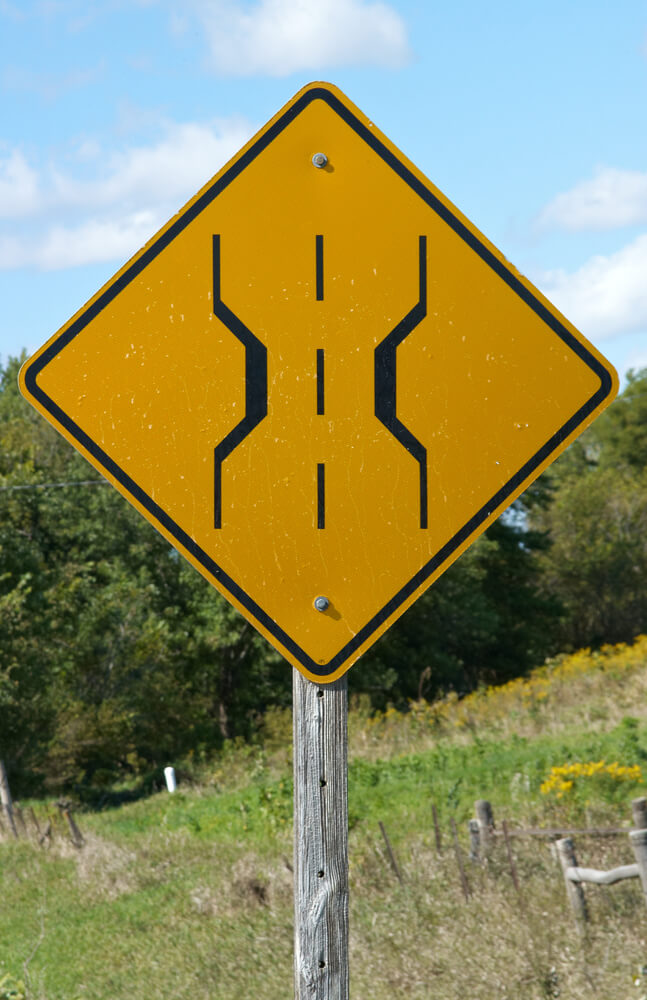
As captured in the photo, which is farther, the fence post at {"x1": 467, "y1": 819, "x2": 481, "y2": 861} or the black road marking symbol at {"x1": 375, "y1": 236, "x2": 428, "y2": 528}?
the fence post at {"x1": 467, "y1": 819, "x2": 481, "y2": 861}

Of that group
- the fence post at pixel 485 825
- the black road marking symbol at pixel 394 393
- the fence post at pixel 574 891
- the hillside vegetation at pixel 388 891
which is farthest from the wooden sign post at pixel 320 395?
the fence post at pixel 485 825

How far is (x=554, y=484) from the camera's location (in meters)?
45.0

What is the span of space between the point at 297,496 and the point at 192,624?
93.1 ft

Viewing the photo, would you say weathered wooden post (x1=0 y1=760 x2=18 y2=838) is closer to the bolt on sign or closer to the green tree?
the bolt on sign

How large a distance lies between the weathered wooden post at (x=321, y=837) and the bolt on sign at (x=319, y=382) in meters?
0.09

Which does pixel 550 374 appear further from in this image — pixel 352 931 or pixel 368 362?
pixel 352 931

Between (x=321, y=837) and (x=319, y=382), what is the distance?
0.96 meters

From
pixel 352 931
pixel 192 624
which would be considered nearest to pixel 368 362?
pixel 352 931

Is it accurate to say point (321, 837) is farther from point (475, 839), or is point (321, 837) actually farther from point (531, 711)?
point (531, 711)

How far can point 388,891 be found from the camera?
795 cm

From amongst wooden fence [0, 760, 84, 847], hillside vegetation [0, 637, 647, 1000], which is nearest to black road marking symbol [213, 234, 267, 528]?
hillside vegetation [0, 637, 647, 1000]

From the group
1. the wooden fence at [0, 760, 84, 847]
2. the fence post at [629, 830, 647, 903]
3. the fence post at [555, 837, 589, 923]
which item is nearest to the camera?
the fence post at [629, 830, 647, 903]

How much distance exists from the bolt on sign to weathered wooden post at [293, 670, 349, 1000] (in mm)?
95

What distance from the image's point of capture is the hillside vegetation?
6281 millimetres
